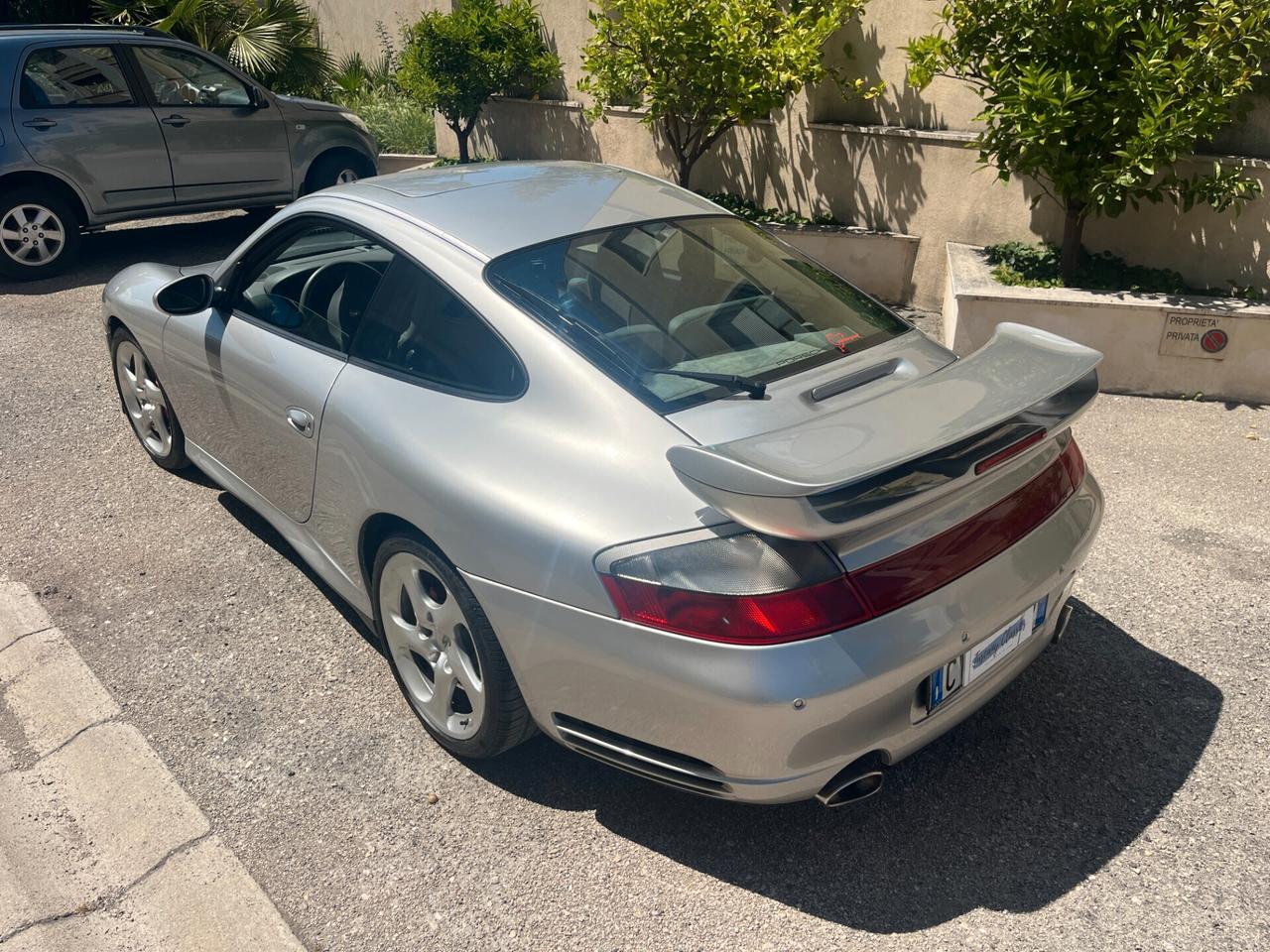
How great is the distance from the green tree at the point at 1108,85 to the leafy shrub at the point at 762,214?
65.7 inches

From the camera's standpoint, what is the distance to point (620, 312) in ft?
10.3

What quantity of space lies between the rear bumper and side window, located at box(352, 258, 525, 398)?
0.60 metres

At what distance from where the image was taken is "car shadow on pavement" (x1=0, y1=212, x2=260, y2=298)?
864 centimetres

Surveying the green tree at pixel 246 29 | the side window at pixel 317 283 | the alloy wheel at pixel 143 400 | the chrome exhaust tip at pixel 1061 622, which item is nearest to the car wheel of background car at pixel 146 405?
the alloy wheel at pixel 143 400

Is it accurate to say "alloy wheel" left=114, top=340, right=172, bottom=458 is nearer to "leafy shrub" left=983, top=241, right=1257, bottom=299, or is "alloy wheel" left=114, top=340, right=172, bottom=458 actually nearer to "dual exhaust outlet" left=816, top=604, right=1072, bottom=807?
"dual exhaust outlet" left=816, top=604, right=1072, bottom=807

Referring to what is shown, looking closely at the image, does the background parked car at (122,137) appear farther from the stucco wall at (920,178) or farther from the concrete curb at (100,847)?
the concrete curb at (100,847)

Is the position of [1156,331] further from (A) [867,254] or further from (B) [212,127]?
(B) [212,127]

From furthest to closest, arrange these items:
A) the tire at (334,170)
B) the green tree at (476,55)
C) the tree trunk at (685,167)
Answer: the green tree at (476,55) → the tire at (334,170) → the tree trunk at (685,167)

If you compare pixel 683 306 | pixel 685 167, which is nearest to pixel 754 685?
pixel 683 306

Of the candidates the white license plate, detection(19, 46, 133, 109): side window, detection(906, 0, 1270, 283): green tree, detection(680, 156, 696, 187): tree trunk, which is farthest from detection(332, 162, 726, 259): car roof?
detection(19, 46, 133, 109): side window

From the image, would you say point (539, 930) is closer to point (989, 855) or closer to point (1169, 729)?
point (989, 855)

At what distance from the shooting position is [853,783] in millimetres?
2680

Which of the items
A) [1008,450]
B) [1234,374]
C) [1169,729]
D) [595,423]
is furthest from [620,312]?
[1234,374]

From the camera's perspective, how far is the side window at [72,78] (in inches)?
326
